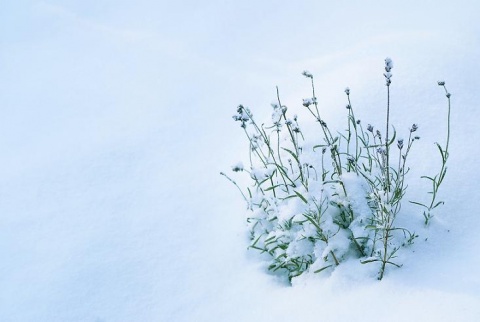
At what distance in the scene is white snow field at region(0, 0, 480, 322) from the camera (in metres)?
1.93

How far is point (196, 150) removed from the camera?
288 cm

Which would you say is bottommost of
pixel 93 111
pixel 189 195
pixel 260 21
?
pixel 189 195

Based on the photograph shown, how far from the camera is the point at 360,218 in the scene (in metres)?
1.91

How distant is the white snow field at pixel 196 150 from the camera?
6.32 ft

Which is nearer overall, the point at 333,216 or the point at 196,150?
the point at 333,216

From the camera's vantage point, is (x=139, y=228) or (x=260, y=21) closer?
(x=139, y=228)

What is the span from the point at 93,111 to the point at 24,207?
38.3 inches

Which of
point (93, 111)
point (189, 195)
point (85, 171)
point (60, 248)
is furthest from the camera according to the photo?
point (93, 111)

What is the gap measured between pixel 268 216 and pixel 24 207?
1471 mm

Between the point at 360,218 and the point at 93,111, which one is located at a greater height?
the point at 93,111

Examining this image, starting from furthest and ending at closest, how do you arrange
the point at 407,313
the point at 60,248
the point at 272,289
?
1. the point at 60,248
2. the point at 272,289
3. the point at 407,313

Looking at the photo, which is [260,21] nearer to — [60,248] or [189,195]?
[189,195]

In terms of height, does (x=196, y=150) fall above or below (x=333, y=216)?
above

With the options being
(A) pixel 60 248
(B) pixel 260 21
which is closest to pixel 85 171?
(A) pixel 60 248
